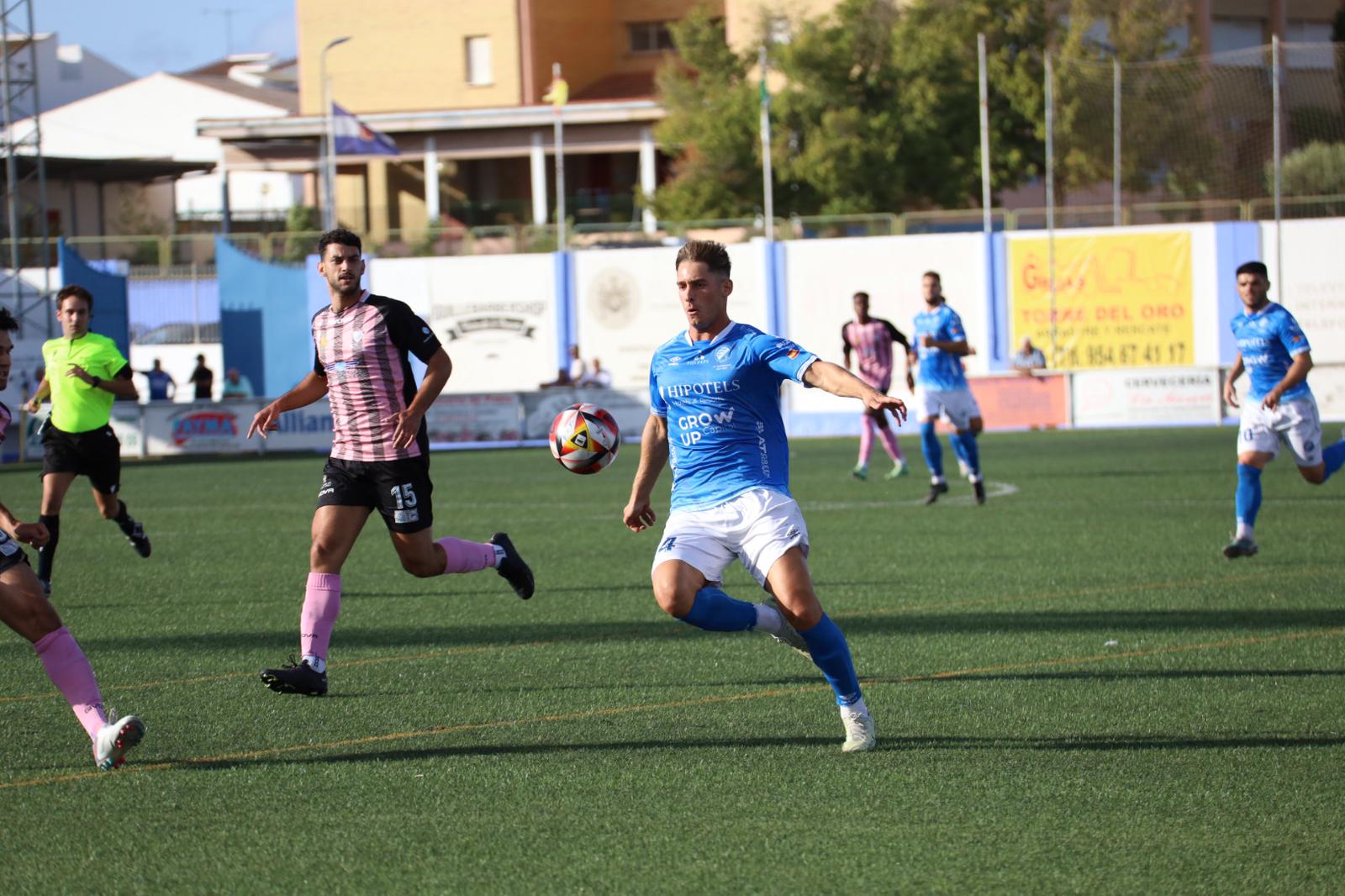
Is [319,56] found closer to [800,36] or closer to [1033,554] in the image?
[800,36]

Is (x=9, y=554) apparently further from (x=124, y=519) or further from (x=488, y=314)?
(x=488, y=314)

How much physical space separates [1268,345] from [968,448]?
191 inches

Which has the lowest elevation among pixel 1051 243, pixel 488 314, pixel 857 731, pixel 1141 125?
pixel 857 731

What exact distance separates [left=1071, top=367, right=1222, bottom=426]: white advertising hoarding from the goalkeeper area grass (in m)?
14.9

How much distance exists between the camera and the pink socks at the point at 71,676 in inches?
239

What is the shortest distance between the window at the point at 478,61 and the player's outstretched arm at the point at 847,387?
53.3 metres

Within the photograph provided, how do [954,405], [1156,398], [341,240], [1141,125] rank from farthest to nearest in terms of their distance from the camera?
[1141,125] < [1156,398] < [954,405] < [341,240]

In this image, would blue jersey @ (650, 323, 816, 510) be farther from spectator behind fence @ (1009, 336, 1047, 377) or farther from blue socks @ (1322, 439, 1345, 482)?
spectator behind fence @ (1009, 336, 1047, 377)

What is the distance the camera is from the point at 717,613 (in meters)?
6.38

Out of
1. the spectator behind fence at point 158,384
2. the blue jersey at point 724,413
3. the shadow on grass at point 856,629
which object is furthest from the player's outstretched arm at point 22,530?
the spectator behind fence at point 158,384

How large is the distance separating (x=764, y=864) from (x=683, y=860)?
25 cm

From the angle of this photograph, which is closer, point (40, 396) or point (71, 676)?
point (71, 676)

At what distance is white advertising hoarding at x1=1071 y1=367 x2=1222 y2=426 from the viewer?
92.0ft

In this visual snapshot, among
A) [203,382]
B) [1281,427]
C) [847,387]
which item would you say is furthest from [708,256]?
[203,382]
